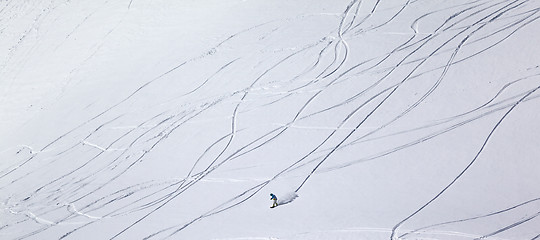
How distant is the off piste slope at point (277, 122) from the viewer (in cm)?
501

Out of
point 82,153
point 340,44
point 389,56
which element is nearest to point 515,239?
point 389,56

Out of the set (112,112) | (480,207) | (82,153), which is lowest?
(480,207)

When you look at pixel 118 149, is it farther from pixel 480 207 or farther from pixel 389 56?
pixel 480 207

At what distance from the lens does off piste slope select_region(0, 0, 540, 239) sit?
16.4ft

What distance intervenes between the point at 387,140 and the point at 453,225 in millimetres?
1249

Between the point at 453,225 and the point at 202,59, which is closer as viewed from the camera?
the point at 453,225

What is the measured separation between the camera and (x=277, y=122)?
245 inches

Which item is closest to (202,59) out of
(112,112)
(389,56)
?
(112,112)

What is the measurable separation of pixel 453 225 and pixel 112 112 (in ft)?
14.4

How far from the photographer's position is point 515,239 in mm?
4352

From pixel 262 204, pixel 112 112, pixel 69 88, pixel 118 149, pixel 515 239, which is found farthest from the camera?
pixel 69 88

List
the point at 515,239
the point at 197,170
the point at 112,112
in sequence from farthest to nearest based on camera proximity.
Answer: the point at 112,112 → the point at 197,170 → the point at 515,239

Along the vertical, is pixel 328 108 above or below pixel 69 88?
below

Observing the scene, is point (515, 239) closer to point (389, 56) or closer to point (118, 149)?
point (389, 56)
